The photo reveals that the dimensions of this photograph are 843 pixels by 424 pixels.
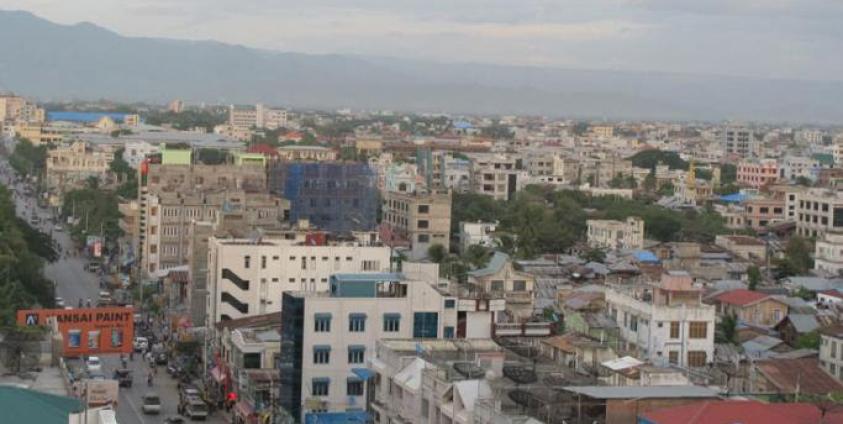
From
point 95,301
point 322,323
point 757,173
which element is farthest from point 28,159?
Answer: point 322,323

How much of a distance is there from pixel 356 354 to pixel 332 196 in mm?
26199

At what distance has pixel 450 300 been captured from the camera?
25.8m

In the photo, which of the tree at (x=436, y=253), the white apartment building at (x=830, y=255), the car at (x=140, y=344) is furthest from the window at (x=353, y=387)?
the white apartment building at (x=830, y=255)

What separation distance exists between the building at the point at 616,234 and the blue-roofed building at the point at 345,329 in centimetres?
2556

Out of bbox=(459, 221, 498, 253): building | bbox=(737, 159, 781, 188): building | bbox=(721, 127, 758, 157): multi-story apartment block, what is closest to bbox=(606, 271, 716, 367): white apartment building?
bbox=(459, 221, 498, 253): building

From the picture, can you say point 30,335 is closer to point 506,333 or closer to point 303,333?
point 303,333

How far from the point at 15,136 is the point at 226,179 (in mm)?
62064

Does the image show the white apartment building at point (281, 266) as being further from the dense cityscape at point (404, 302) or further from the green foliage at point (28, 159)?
the green foliage at point (28, 159)

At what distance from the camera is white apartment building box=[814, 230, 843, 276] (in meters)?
45.6

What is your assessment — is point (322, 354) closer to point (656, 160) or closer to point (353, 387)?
point (353, 387)

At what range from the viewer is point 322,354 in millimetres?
25234

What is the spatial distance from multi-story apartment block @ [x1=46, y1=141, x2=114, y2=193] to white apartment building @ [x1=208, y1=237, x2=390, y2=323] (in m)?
46.1

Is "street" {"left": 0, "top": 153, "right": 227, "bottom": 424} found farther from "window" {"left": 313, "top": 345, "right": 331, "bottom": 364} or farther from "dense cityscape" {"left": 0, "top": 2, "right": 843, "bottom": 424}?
"window" {"left": 313, "top": 345, "right": 331, "bottom": 364}

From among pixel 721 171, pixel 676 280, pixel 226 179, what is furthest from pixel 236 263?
pixel 721 171
